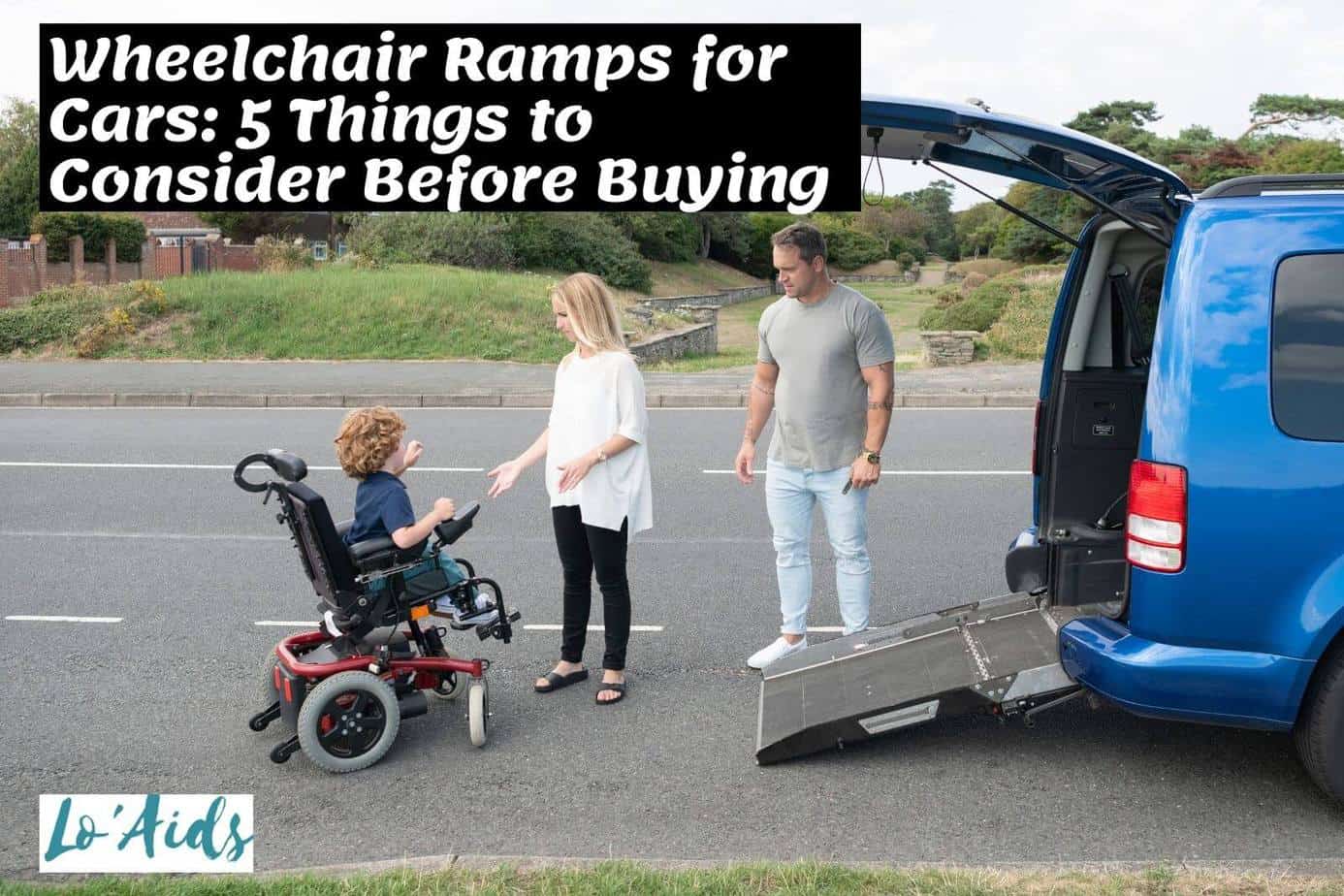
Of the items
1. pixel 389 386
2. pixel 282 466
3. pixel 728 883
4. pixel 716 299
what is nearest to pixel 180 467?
pixel 389 386

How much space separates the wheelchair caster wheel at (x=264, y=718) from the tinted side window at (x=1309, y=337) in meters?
3.67

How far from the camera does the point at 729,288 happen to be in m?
56.4

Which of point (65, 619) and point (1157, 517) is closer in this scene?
point (1157, 517)

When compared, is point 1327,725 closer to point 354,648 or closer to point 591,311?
point 591,311

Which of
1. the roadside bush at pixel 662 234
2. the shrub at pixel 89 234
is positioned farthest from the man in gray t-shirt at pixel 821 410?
the roadside bush at pixel 662 234

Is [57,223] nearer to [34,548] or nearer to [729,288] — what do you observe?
[729,288]

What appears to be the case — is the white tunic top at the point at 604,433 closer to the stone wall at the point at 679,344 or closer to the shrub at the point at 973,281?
the stone wall at the point at 679,344

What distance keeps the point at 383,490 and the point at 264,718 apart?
102 centimetres

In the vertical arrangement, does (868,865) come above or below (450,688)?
below

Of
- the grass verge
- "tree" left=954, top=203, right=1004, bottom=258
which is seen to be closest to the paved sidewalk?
the grass verge

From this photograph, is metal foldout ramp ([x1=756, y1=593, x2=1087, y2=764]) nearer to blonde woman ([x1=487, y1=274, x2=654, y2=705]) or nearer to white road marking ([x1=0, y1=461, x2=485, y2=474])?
blonde woman ([x1=487, y1=274, x2=654, y2=705])

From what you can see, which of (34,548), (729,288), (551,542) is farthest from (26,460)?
(729,288)

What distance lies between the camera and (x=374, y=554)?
4.89 metres

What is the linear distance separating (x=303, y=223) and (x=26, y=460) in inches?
1872
